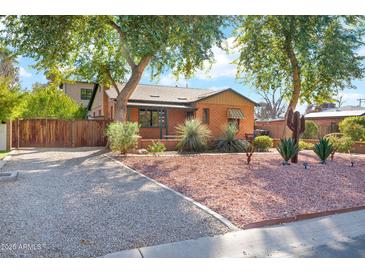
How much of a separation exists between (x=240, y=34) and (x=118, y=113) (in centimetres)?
821

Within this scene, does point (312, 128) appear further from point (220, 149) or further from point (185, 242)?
point (185, 242)

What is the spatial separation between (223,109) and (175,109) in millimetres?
3411

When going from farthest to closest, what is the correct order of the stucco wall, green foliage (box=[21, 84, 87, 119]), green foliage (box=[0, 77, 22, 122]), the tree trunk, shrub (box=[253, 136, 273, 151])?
1. green foliage (box=[21, 84, 87, 119])
2. the stucco wall
3. shrub (box=[253, 136, 273, 151])
4. the tree trunk
5. green foliage (box=[0, 77, 22, 122])

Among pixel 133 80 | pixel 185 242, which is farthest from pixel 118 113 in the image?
pixel 185 242

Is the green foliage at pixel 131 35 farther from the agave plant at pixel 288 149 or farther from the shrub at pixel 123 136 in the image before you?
the agave plant at pixel 288 149

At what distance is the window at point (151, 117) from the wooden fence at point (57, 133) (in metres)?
2.25

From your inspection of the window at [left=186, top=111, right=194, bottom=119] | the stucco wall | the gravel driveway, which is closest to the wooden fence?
the window at [left=186, top=111, right=194, bottom=119]

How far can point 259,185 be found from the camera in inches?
256

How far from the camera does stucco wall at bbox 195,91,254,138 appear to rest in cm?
A: 1947

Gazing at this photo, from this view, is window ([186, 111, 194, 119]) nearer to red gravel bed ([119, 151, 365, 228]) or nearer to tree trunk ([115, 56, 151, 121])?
tree trunk ([115, 56, 151, 121])

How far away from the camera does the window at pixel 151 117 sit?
1849 centimetres

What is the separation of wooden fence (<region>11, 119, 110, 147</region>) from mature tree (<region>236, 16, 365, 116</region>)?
30.0 ft

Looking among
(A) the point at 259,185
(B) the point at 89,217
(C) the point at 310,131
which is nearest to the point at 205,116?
(C) the point at 310,131

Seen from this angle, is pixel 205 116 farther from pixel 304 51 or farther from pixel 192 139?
pixel 304 51
